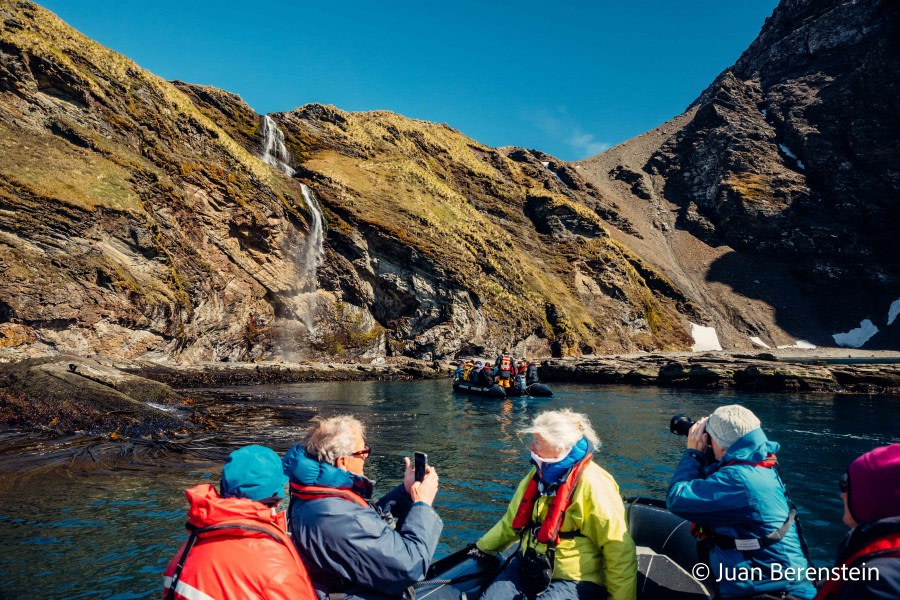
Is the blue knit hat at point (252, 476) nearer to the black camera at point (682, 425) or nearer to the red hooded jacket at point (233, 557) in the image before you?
the red hooded jacket at point (233, 557)

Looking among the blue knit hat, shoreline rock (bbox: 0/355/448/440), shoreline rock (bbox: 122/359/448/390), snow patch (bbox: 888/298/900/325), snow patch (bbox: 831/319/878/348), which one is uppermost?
snow patch (bbox: 888/298/900/325)

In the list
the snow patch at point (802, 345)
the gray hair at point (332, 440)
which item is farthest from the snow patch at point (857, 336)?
the gray hair at point (332, 440)

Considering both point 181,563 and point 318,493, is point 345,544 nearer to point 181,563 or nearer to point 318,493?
point 318,493

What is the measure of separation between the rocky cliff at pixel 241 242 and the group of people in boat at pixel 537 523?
99.6 ft

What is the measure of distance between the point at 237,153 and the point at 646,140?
129250mm

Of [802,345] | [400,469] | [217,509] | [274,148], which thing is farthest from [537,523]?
[802,345]

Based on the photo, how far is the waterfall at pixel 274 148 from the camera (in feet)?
188

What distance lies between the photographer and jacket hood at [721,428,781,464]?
11.8ft

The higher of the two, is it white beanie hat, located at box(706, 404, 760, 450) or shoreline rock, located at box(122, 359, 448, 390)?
white beanie hat, located at box(706, 404, 760, 450)

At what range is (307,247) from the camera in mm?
48094

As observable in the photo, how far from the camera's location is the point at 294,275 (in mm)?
46000

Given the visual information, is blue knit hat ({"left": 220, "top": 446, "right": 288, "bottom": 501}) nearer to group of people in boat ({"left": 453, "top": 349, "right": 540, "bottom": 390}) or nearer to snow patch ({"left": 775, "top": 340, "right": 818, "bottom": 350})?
group of people in boat ({"left": 453, "top": 349, "right": 540, "bottom": 390})

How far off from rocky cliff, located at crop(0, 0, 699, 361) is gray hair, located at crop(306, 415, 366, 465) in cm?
3011

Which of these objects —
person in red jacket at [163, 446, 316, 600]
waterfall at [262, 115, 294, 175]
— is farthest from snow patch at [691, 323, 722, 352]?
person in red jacket at [163, 446, 316, 600]
